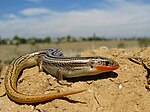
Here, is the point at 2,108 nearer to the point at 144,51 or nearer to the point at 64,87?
the point at 64,87

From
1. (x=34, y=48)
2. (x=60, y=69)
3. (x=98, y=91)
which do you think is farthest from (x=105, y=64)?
(x=34, y=48)

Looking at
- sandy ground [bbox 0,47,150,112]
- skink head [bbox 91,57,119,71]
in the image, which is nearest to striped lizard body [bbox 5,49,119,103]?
skink head [bbox 91,57,119,71]

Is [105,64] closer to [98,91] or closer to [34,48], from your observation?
[98,91]

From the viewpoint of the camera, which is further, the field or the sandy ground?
the field

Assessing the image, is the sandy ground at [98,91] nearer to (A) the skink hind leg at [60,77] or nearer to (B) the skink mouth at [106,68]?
(A) the skink hind leg at [60,77]

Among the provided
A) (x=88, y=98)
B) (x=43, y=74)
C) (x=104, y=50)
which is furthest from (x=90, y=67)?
(x=104, y=50)

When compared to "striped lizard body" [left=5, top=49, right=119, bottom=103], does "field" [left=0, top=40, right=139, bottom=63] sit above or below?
below

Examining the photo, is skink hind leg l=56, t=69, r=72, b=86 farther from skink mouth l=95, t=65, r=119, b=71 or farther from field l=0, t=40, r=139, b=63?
field l=0, t=40, r=139, b=63

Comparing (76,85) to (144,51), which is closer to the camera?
(76,85)

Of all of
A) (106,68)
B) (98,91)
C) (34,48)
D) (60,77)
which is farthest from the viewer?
(34,48)
